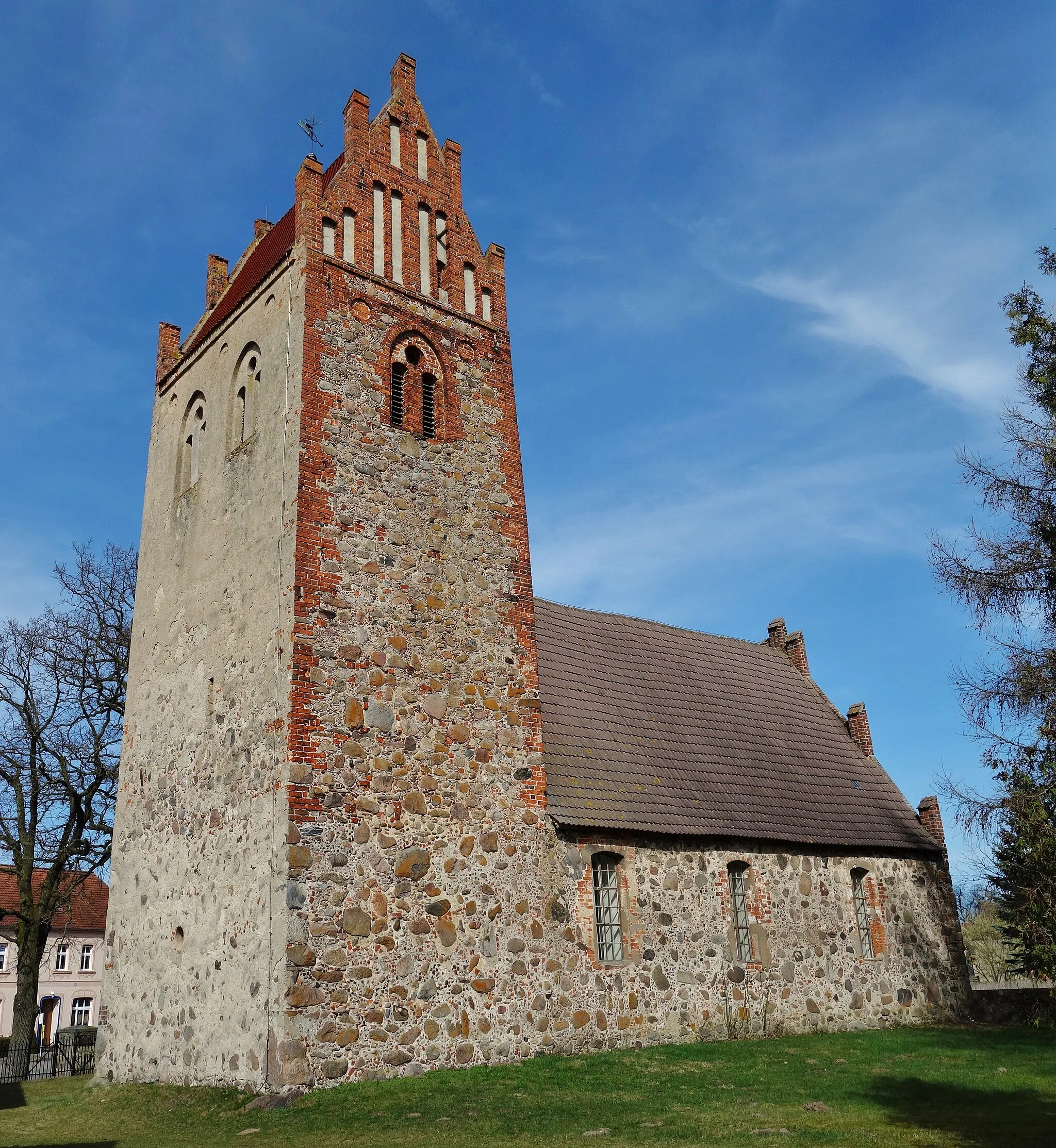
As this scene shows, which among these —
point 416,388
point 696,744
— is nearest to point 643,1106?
A: point 696,744

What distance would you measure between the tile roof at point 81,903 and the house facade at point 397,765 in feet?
88.0

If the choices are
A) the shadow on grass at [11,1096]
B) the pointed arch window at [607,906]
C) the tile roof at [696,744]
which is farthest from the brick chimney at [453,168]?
the shadow on grass at [11,1096]

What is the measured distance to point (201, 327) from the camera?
18234 mm

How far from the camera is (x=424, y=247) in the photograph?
16734 mm

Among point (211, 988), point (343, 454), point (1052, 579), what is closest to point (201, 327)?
point (343, 454)

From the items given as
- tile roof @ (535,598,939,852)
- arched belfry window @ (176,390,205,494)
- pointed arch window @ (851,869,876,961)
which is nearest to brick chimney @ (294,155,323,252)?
arched belfry window @ (176,390,205,494)

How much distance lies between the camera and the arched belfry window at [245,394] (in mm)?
15422

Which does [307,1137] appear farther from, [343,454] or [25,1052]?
[25,1052]

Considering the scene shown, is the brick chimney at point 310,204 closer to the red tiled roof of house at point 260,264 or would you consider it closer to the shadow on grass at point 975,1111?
the red tiled roof of house at point 260,264

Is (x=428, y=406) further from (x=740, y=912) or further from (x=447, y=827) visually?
(x=740, y=912)

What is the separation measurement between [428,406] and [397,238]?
112 inches

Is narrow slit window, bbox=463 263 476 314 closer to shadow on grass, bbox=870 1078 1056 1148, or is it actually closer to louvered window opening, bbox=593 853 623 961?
louvered window opening, bbox=593 853 623 961

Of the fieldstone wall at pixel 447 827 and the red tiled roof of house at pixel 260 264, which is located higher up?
the red tiled roof of house at pixel 260 264

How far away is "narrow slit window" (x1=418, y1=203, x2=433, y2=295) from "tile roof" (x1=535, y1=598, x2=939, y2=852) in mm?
6528
